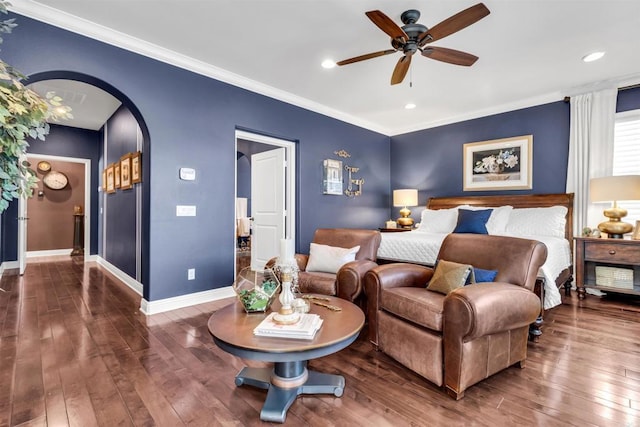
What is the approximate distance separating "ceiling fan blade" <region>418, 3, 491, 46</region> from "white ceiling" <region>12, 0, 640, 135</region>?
283 mm

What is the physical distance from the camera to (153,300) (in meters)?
3.14

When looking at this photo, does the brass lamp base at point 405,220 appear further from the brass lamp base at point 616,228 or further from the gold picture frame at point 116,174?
the gold picture frame at point 116,174

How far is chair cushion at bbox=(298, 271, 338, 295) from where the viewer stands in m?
2.78

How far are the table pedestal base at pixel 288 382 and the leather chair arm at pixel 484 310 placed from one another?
0.73m

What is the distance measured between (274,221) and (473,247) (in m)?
3.00

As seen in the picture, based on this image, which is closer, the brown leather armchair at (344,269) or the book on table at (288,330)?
the book on table at (288,330)

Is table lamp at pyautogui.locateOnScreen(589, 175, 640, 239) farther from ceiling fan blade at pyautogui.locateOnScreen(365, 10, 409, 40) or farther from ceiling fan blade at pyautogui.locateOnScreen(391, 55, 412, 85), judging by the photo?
ceiling fan blade at pyautogui.locateOnScreen(365, 10, 409, 40)

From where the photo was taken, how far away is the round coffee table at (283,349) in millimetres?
1414

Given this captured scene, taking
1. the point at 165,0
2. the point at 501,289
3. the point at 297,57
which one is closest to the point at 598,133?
the point at 501,289

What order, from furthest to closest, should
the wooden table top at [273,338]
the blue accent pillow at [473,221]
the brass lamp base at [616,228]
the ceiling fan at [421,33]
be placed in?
the blue accent pillow at [473,221] → the brass lamp base at [616,228] → the ceiling fan at [421,33] → the wooden table top at [273,338]

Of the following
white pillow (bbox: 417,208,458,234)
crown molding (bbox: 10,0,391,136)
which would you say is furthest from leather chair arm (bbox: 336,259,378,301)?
crown molding (bbox: 10,0,391,136)

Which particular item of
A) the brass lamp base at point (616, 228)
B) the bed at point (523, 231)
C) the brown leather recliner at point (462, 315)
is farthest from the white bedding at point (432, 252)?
the brown leather recliner at point (462, 315)

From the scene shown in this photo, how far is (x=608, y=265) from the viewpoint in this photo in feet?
12.0

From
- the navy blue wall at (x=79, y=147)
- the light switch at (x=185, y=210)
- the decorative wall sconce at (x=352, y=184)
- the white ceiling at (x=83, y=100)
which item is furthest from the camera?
the navy blue wall at (x=79, y=147)
